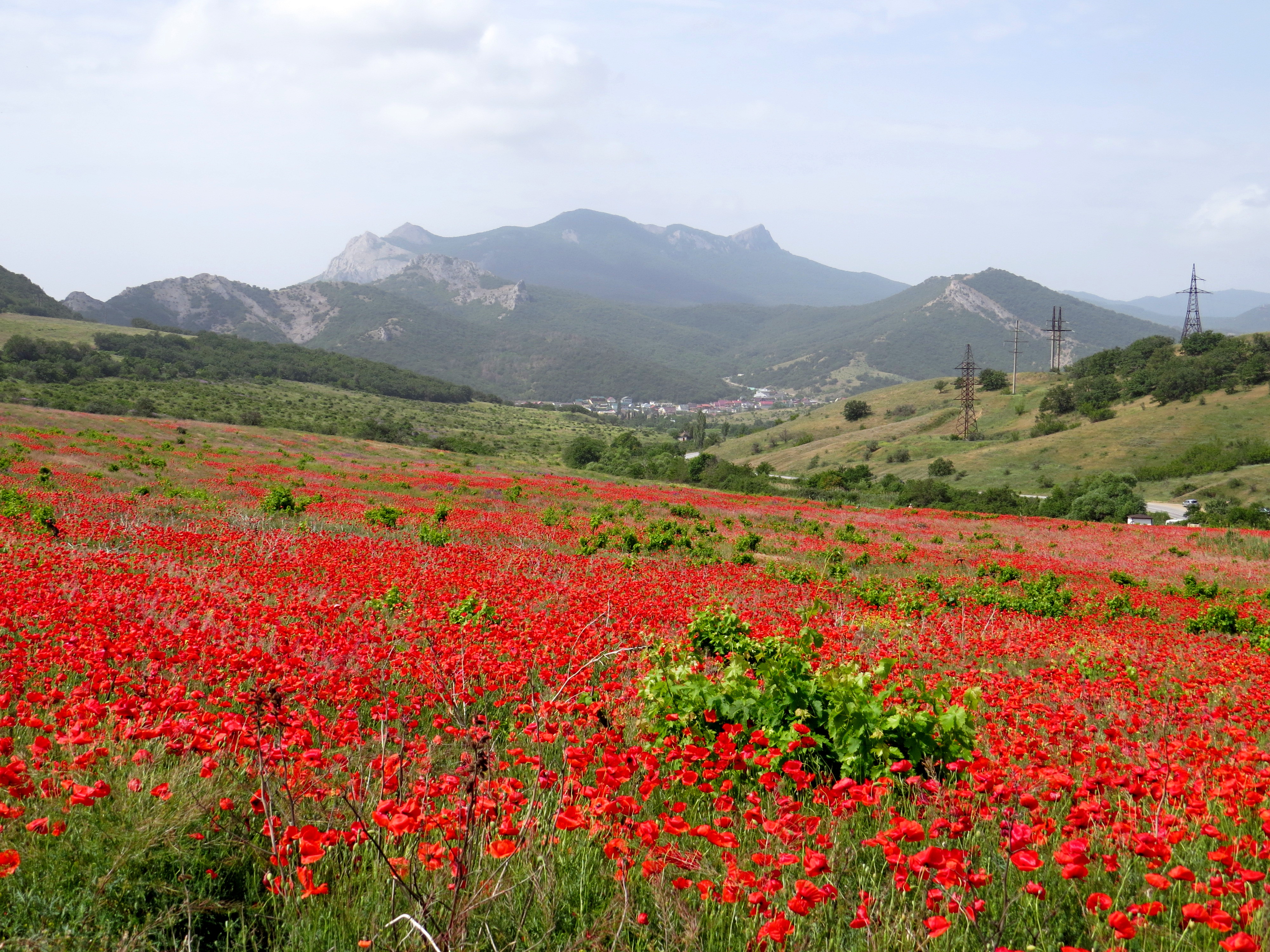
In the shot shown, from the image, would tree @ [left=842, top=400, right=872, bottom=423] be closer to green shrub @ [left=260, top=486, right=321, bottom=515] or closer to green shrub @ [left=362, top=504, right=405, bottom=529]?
green shrub @ [left=362, top=504, right=405, bottom=529]

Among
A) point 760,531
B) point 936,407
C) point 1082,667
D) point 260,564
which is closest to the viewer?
point 1082,667

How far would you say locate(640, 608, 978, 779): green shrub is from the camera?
4.69 m

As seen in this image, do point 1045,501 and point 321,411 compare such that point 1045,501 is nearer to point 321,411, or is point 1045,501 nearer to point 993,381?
point 993,381

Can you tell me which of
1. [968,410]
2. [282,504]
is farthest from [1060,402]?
[282,504]

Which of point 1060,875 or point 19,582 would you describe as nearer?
point 1060,875

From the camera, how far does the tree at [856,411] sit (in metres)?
118

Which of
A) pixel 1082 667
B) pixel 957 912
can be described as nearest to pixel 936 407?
pixel 1082 667

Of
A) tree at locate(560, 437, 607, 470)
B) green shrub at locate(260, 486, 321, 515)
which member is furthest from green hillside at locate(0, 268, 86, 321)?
green shrub at locate(260, 486, 321, 515)

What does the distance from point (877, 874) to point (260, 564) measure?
359 inches

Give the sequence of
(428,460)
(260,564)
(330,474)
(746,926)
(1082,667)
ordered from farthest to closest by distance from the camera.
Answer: (428,460) < (330,474) < (260,564) < (1082,667) < (746,926)

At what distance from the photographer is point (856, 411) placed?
119312 millimetres

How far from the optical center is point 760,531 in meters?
24.5

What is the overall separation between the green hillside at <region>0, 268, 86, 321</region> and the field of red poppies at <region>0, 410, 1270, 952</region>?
521 ft

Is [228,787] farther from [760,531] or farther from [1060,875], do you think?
[760,531]
